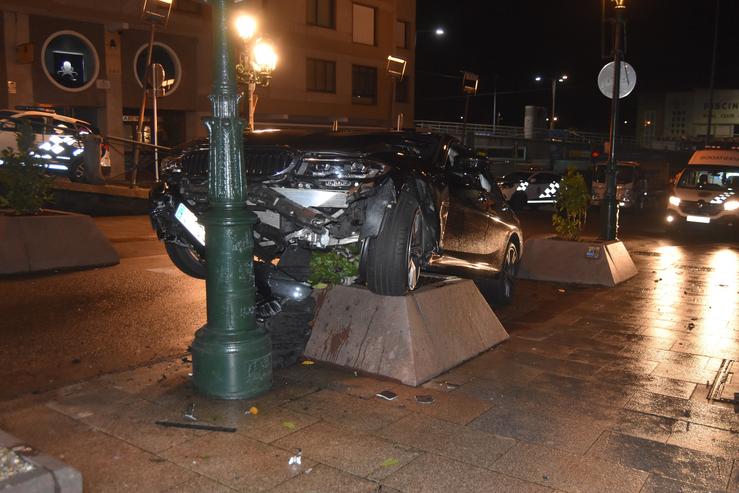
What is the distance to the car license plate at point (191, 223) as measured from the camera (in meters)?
6.19

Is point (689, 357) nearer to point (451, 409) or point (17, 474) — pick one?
point (451, 409)

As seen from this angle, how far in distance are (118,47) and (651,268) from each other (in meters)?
20.5

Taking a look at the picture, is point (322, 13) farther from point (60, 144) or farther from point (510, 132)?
point (510, 132)

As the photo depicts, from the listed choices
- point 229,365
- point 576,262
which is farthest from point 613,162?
point 229,365

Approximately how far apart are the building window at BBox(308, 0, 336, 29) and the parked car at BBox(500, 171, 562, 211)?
14.4m

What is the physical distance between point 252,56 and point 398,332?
9.63 metres

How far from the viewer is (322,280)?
6.29 m

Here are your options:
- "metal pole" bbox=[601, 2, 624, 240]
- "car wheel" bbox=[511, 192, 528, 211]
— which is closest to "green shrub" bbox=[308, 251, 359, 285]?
"metal pole" bbox=[601, 2, 624, 240]

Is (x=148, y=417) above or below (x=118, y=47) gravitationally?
below

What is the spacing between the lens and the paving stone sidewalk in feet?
12.5

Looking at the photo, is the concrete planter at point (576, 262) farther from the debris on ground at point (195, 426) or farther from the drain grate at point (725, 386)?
the debris on ground at point (195, 426)

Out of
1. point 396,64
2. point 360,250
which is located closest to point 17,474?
point 360,250

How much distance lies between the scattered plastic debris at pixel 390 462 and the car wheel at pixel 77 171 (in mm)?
14831

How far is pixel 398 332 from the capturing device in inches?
215
